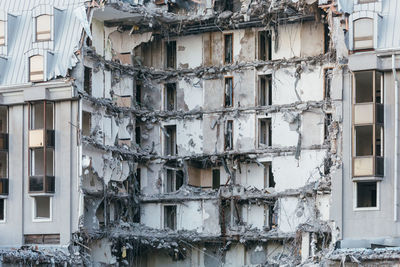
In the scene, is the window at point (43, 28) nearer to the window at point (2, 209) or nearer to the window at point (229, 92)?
the window at point (2, 209)

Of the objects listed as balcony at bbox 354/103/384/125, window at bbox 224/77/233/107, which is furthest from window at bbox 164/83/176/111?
balcony at bbox 354/103/384/125

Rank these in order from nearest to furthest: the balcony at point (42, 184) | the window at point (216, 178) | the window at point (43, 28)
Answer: the balcony at point (42, 184), the window at point (43, 28), the window at point (216, 178)

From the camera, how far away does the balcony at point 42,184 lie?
257 ft

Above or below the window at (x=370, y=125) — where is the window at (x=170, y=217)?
below

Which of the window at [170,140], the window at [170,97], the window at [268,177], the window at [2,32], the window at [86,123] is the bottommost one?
the window at [268,177]

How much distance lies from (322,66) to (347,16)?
7357 millimetres

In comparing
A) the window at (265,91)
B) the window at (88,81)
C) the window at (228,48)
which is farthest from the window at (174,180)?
the window at (88,81)

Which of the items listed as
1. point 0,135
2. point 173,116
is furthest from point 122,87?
point 0,135

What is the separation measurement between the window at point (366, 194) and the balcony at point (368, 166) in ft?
3.97

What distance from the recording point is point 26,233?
260 feet

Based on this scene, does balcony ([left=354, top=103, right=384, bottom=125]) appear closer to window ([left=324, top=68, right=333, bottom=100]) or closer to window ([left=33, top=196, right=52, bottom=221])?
window ([left=324, top=68, right=333, bottom=100])

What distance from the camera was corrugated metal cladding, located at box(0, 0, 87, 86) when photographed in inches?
3118

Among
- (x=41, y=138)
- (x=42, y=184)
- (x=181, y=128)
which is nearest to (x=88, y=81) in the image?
(x=41, y=138)

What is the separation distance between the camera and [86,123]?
8112 centimetres
